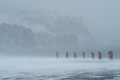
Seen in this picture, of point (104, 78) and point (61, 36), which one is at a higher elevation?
point (61, 36)

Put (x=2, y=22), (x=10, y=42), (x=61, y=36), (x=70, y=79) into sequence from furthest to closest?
(x=61, y=36)
(x=2, y=22)
(x=10, y=42)
(x=70, y=79)

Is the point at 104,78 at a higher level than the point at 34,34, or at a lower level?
lower

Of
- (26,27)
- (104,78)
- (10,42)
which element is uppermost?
(26,27)

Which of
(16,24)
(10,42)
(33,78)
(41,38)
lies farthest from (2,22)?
(33,78)

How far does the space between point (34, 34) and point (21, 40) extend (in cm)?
1421

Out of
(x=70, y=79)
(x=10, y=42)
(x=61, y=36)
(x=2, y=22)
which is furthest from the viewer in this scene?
(x=61, y=36)

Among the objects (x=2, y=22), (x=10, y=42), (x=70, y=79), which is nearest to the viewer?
(x=70, y=79)

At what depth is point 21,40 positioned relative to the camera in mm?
158375

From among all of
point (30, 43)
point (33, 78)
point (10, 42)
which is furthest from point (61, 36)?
point (33, 78)

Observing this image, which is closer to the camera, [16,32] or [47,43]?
[16,32]

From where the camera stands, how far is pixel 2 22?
164m

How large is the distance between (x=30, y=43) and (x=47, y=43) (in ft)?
53.8

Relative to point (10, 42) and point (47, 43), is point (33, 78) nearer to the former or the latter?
point (10, 42)

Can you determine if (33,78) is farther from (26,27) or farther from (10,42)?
(26,27)
